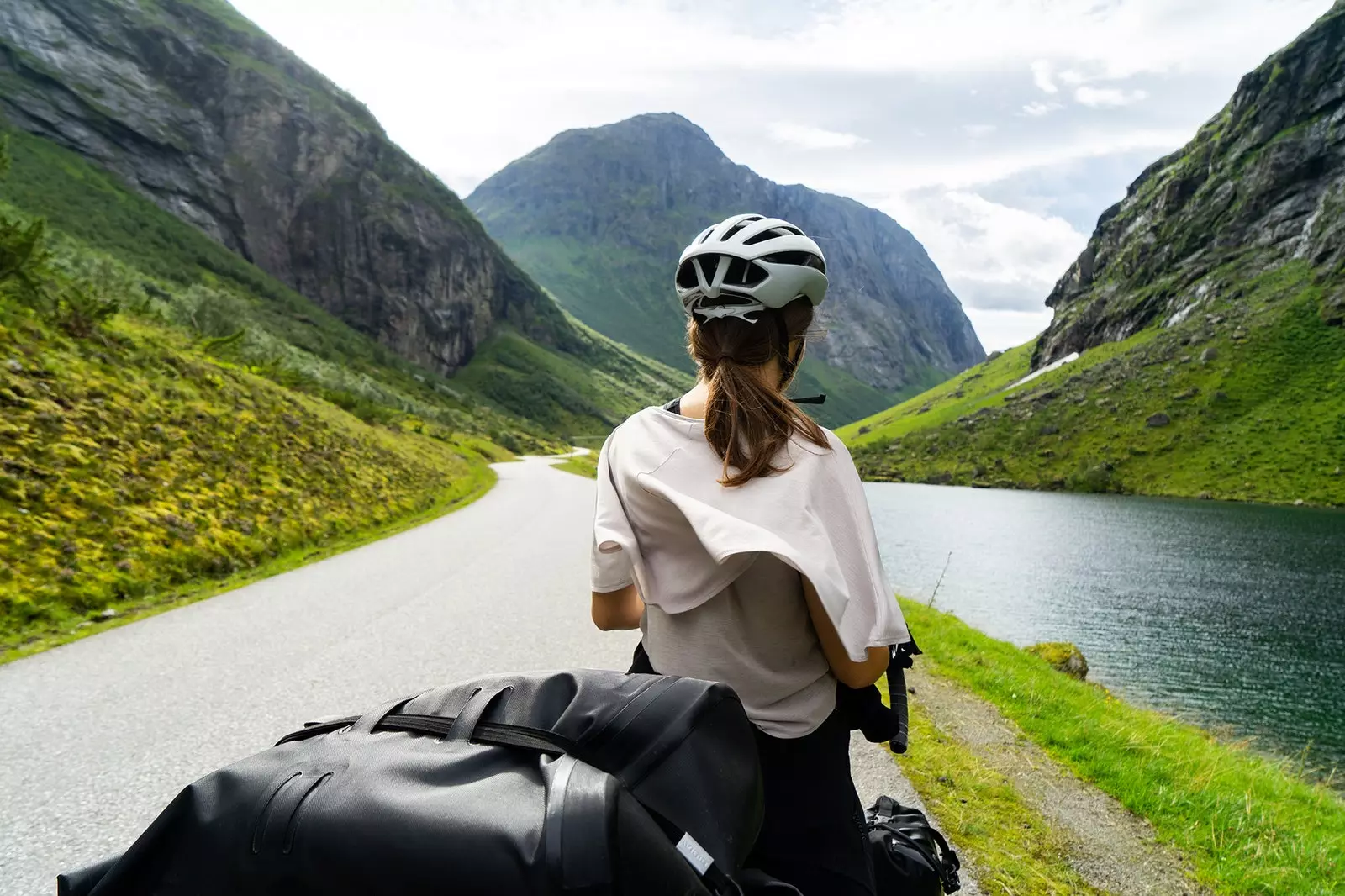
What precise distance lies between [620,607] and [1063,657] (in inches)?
604

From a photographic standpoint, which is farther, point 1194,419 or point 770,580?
point 1194,419

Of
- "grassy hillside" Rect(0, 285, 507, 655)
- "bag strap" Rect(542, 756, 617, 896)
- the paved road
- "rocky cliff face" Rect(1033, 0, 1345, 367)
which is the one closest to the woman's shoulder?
"bag strap" Rect(542, 756, 617, 896)

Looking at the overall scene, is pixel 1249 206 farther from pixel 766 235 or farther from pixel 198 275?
pixel 198 275

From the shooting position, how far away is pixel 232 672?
7855 millimetres

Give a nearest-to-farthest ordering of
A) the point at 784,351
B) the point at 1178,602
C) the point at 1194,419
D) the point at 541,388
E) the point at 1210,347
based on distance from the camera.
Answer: the point at 784,351, the point at 1178,602, the point at 1194,419, the point at 1210,347, the point at 541,388

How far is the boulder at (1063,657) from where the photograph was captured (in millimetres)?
14160

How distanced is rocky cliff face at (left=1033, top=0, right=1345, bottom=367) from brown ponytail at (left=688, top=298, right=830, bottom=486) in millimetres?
A: 129368

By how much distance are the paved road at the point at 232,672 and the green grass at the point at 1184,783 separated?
2339mm

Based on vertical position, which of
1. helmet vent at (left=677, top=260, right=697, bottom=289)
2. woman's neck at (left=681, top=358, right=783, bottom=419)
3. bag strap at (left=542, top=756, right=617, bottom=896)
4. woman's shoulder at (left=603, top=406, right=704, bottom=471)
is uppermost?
helmet vent at (left=677, top=260, right=697, bottom=289)

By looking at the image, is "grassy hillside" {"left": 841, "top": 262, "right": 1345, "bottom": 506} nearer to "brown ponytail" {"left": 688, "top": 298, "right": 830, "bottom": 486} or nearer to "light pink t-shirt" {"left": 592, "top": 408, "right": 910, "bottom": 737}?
"brown ponytail" {"left": 688, "top": 298, "right": 830, "bottom": 486}

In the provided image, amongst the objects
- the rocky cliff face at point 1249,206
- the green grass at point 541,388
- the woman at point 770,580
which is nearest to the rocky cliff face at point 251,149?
the green grass at point 541,388

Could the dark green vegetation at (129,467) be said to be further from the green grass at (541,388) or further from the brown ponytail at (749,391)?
the green grass at (541,388)

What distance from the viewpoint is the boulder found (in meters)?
14.2

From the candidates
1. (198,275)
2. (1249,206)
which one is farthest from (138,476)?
(1249,206)
